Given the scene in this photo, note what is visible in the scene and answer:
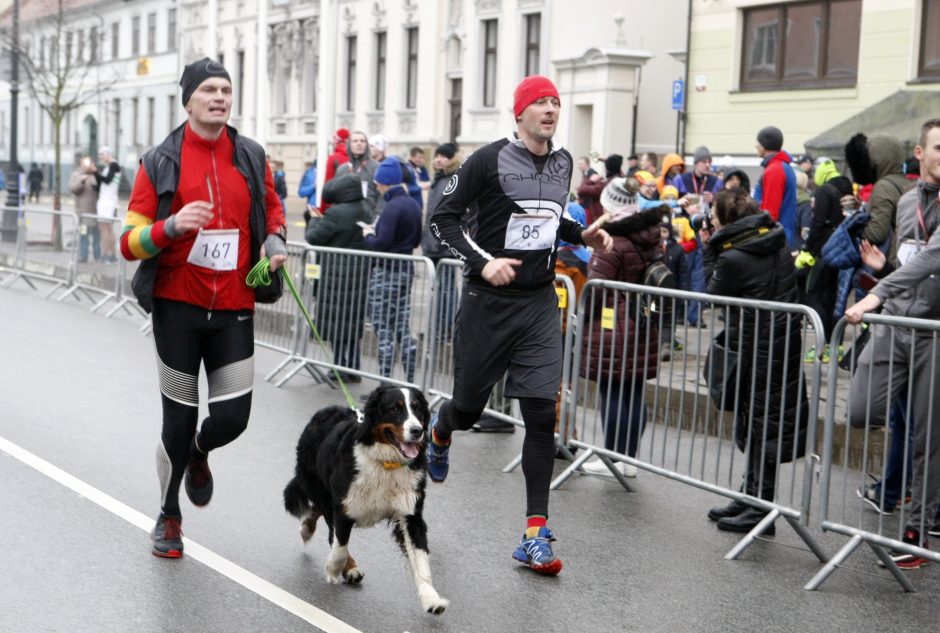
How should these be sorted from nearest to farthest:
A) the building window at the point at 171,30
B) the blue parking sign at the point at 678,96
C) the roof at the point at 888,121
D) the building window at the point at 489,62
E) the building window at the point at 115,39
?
1. the roof at the point at 888,121
2. the blue parking sign at the point at 678,96
3. the building window at the point at 489,62
4. the building window at the point at 171,30
5. the building window at the point at 115,39

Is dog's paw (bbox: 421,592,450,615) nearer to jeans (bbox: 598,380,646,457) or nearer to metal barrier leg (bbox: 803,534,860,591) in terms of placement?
metal barrier leg (bbox: 803,534,860,591)

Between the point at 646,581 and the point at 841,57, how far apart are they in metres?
20.1

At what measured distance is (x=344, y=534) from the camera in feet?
19.0

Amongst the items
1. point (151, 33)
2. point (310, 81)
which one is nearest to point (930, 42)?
point (310, 81)

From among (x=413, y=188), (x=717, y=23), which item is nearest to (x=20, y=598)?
(x=413, y=188)

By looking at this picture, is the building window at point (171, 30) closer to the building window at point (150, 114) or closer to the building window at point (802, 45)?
the building window at point (150, 114)

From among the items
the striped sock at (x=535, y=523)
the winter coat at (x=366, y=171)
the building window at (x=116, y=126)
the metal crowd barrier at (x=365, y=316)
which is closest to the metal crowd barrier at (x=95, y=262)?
the winter coat at (x=366, y=171)

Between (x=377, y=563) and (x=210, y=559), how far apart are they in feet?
2.52

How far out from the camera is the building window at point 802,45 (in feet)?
80.3

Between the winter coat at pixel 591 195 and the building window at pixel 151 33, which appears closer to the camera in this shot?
the winter coat at pixel 591 195

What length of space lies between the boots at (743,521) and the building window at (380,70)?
37201 millimetres

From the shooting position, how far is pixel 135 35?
217 feet

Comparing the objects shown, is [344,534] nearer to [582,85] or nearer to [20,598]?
[20,598]

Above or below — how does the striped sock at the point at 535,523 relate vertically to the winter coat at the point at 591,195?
below
